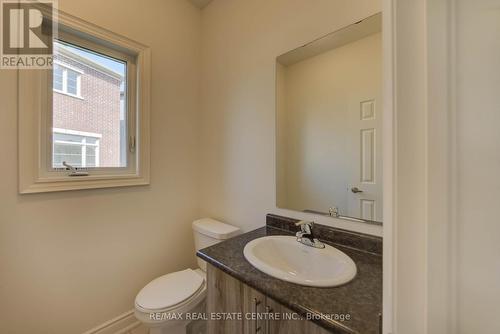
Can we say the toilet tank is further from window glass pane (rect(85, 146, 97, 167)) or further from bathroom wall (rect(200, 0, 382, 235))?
window glass pane (rect(85, 146, 97, 167))

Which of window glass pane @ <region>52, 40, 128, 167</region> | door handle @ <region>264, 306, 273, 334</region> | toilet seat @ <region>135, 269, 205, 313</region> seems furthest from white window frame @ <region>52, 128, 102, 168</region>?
door handle @ <region>264, 306, 273, 334</region>

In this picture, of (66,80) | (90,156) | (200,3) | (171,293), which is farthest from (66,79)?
(171,293)

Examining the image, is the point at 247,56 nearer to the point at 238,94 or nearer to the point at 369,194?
the point at 238,94

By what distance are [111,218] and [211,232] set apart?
26.2 inches

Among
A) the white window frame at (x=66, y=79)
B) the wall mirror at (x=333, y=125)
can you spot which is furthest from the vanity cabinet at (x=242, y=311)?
the white window frame at (x=66, y=79)

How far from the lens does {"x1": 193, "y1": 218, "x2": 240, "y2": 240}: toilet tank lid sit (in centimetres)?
145

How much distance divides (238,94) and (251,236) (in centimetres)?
102

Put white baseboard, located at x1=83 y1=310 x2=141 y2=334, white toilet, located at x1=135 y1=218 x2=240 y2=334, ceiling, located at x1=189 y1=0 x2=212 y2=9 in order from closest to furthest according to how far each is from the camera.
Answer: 1. white toilet, located at x1=135 y1=218 x2=240 y2=334
2. white baseboard, located at x1=83 y1=310 x2=141 y2=334
3. ceiling, located at x1=189 y1=0 x2=212 y2=9

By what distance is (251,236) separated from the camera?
118 cm

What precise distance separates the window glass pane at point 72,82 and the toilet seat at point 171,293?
130cm

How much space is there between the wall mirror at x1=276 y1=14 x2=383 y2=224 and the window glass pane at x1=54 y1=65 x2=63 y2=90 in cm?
131

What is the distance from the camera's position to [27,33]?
1.11 m

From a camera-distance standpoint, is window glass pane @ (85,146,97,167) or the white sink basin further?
window glass pane @ (85,146,97,167)

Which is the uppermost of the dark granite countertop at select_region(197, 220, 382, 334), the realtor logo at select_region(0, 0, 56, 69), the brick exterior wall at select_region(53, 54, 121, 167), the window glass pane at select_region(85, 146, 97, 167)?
the realtor logo at select_region(0, 0, 56, 69)
